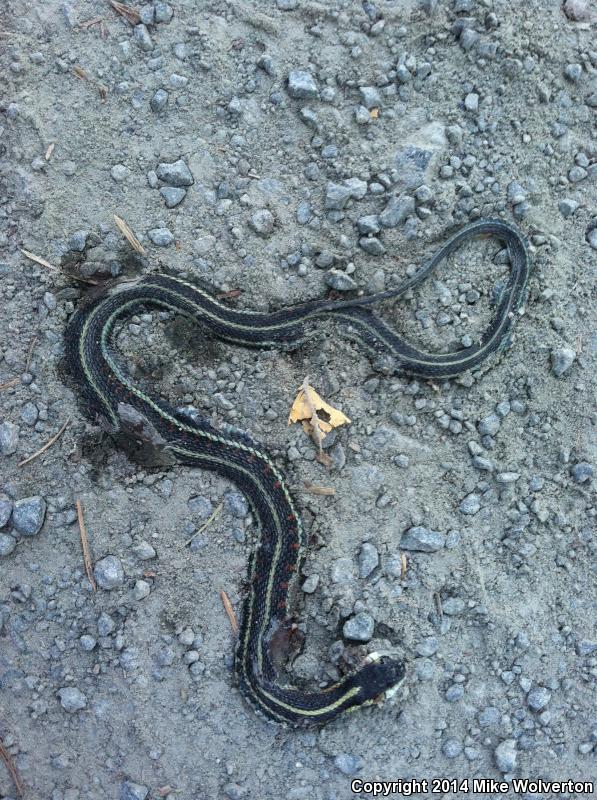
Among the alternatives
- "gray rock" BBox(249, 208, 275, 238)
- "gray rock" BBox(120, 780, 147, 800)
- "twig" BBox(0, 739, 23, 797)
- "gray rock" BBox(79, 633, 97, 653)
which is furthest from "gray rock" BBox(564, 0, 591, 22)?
"twig" BBox(0, 739, 23, 797)

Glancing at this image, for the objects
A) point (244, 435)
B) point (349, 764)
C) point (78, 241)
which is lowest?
point (349, 764)

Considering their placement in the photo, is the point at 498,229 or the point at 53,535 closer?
the point at 53,535

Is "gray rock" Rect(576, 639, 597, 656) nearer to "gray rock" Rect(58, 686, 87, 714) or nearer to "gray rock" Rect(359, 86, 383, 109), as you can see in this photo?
"gray rock" Rect(58, 686, 87, 714)

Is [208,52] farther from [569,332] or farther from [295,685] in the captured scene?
[295,685]

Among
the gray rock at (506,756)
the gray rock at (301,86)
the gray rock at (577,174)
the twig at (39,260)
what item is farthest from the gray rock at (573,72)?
the gray rock at (506,756)

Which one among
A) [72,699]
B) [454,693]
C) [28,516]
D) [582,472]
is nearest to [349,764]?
[454,693]

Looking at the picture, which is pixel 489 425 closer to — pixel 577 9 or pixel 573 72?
pixel 573 72

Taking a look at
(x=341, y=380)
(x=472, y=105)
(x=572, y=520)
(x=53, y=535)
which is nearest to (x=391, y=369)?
(x=341, y=380)
